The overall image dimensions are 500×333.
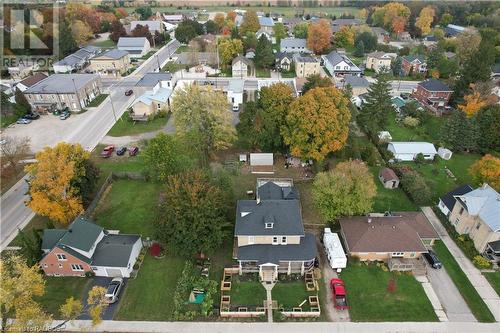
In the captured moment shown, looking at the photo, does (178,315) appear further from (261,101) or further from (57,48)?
(57,48)

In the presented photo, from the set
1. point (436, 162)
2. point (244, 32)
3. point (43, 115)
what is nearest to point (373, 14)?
point (244, 32)

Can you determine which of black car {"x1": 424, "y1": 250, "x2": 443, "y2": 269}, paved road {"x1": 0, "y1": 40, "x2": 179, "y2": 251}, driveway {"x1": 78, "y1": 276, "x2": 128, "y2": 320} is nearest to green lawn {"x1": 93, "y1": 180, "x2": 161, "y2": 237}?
driveway {"x1": 78, "y1": 276, "x2": 128, "y2": 320}

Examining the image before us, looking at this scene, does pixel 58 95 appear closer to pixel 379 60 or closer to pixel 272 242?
pixel 272 242

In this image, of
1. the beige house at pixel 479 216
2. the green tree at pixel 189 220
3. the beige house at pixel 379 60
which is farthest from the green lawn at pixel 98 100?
the beige house at pixel 379 60

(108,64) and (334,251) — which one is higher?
(108,64)

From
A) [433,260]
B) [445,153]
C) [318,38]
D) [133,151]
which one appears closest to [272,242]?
[433,260]
